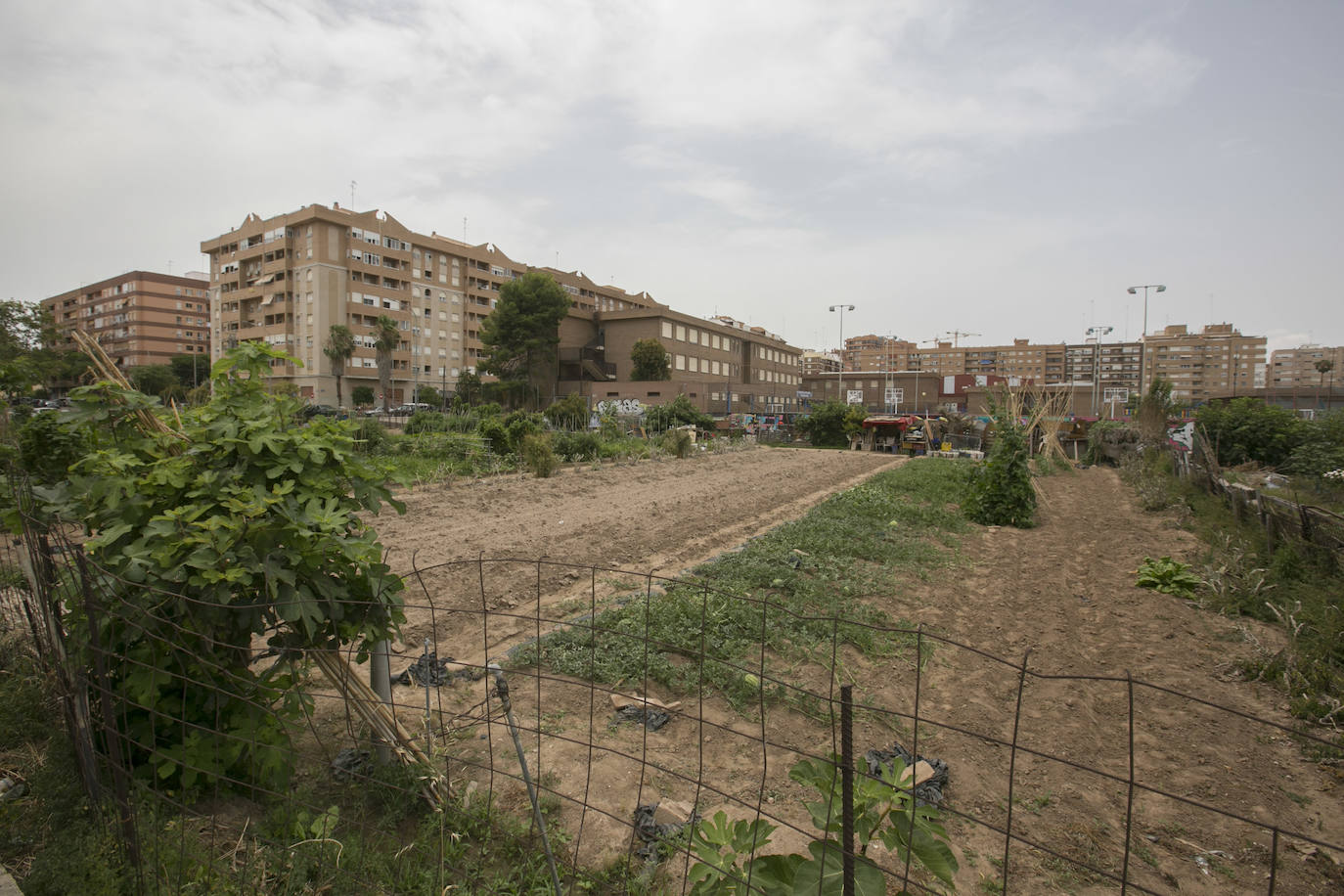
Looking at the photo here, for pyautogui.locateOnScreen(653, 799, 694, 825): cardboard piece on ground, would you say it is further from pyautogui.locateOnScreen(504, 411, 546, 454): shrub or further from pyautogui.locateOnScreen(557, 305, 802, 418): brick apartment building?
pyautogui.locateOnScreen(557, 305, 802, 418): brick apartment building

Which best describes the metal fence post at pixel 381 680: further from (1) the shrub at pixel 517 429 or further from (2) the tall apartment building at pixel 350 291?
(2) the tall apartment building at pixel 350 291

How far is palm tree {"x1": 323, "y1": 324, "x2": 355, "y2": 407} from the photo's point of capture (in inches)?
2119

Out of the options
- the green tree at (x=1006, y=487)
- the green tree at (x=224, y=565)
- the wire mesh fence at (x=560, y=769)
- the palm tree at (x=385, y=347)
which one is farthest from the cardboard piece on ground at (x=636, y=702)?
the palm tree at (x=385, y=347)

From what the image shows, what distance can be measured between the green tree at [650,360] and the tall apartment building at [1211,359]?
99.7m

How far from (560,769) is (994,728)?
2711 mm

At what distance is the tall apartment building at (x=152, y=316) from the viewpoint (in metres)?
80.2

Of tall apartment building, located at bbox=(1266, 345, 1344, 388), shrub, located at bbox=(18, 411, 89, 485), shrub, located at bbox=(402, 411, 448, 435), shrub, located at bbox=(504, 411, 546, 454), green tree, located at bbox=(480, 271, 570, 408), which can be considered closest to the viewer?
shrub, located at bbox=(18, 411, 89, 485)

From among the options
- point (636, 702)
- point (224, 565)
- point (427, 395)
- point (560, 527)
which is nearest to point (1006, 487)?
point (560, 527)

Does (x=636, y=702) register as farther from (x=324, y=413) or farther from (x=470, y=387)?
(x=470, y=387)

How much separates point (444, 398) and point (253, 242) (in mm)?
22090

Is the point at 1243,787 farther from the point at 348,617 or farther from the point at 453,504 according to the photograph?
the point at 453,504

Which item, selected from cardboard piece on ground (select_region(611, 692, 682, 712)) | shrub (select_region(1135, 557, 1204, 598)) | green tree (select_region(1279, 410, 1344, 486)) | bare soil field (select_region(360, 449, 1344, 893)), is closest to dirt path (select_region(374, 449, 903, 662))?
bare soil field (select_region(360, 449, 1344, 893))

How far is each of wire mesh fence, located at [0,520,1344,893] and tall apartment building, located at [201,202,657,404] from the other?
56.4 metres

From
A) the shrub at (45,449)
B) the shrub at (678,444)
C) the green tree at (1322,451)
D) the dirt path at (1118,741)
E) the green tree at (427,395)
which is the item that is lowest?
the dirt path at (1118,741)
